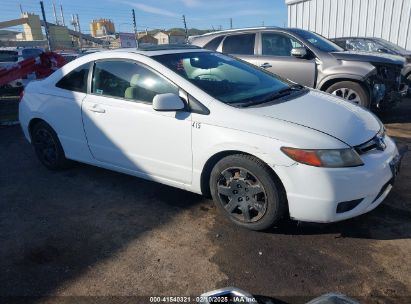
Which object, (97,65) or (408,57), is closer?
(97,65)

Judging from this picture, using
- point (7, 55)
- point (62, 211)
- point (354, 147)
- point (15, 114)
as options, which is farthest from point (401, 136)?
point (7, 55)

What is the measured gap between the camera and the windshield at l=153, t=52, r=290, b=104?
3434 millimetres

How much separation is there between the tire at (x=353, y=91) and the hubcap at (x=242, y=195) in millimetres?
3951

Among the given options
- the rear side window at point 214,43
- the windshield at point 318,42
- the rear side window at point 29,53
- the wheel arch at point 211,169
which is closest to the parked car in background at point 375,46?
the windshield at point 318,42

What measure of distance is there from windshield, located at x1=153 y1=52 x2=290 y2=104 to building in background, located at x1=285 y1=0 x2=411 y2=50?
11.3 metres

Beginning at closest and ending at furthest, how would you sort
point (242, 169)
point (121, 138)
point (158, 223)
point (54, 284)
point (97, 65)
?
point (54, 284)
point (242, 169)
point (158, 223)
point (121, 138)
point (97, 65)

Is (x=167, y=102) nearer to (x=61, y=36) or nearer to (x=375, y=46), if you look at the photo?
(x=375, y=46)

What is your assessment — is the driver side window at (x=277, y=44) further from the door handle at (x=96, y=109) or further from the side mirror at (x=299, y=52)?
the door handle at (x=96, y=109)

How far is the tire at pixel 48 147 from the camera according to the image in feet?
15.1

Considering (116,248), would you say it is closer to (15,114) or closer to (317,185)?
(317,185)

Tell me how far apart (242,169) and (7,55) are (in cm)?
1315

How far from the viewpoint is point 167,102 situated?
3.21 m

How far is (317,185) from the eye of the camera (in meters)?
2.75

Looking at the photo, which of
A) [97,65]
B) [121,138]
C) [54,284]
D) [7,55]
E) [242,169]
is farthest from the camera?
[7,55]
